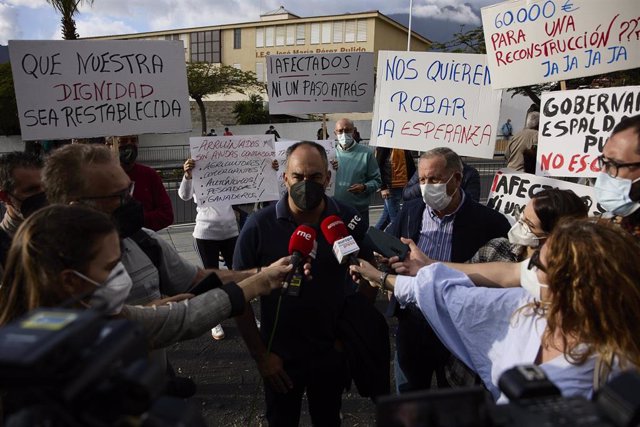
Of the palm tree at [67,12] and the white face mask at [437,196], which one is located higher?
the palm tree at [67,12]

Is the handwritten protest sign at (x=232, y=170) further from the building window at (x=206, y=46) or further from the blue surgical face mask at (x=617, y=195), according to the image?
the building window at (x=206, y=46)

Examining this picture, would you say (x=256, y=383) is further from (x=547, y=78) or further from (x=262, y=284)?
(x=547, y=78)

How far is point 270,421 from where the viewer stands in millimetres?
→ 2658

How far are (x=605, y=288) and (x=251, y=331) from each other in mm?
1601

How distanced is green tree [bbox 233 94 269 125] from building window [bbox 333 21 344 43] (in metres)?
18.9

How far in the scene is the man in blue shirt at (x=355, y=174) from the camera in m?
5.65

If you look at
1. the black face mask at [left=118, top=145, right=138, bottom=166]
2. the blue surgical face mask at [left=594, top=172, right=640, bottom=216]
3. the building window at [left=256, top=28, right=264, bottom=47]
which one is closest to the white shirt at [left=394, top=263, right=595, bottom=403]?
the blue surgical face mask at [left=594, top=172, right=640, bottom=216]

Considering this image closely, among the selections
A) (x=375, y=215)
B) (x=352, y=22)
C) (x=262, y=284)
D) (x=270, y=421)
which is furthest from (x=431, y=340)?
(x=352, y=22)

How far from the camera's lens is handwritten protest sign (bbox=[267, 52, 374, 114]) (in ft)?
19.6

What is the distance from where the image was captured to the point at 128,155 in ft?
13.7

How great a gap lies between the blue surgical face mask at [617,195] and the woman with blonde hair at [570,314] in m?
0.90

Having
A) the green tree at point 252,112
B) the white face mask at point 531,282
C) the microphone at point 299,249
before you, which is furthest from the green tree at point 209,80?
the white face mask at point 531,282

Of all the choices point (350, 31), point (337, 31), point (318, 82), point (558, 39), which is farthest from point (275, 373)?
point (337, 31)

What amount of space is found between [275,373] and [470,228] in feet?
4.71
